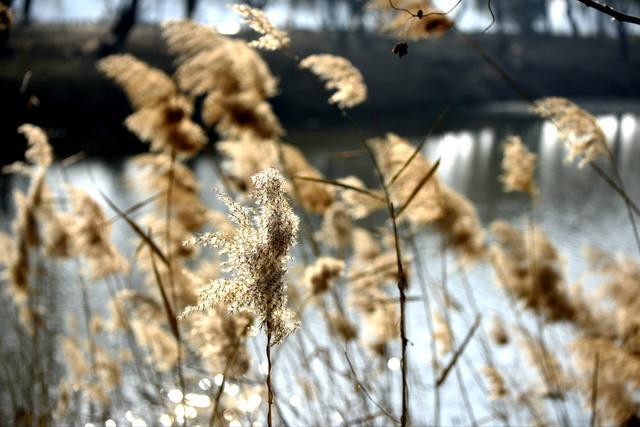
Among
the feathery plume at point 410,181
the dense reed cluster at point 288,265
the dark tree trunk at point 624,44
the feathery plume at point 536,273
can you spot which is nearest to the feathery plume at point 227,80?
the dense reed cluster at point 288,265

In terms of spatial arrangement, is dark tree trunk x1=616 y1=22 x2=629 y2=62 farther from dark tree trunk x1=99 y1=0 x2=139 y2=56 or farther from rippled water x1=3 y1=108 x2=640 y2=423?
dark tree trunk x1=99 y1=0 x2=139 y2=56

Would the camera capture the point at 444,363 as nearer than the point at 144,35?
Yes

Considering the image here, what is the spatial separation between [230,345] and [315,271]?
72cm

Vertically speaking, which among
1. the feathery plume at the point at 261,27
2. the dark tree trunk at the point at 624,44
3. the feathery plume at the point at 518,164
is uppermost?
the feathery plume at the point at 261,27

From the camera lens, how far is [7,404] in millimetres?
4375

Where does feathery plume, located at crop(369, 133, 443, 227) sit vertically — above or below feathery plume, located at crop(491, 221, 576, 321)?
above

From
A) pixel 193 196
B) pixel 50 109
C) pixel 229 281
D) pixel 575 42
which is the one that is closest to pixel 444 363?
pixel 193 196

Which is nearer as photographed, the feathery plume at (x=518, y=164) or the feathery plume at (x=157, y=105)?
the feathery plume at (x=157, y=105)

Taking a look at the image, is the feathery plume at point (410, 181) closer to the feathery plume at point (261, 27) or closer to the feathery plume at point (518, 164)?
the feathery plume at point (518, 164)

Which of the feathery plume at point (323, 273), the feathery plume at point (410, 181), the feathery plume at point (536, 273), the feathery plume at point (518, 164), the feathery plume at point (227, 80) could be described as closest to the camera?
the feathery plume at point (323, 273)

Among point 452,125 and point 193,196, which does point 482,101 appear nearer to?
point 452,125

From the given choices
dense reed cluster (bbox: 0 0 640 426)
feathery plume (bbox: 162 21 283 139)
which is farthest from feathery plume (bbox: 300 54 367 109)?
feathery plume (bbox: 162 21 283 139)

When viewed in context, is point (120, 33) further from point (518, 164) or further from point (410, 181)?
point (410, 181)

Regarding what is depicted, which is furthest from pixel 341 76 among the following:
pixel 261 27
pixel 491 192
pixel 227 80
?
pixel 491 192
